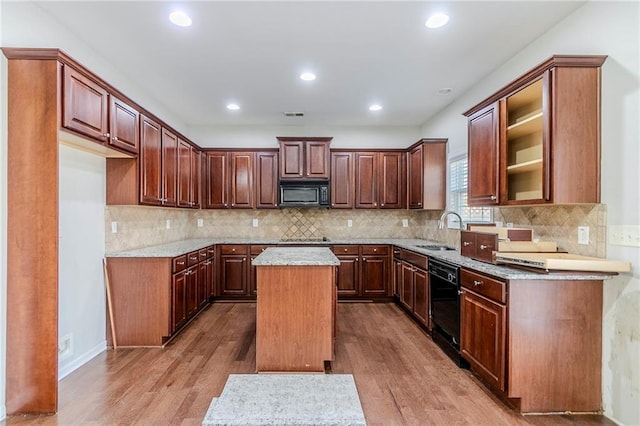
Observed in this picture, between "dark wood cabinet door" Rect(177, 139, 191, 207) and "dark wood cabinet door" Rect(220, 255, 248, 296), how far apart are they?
1.00m

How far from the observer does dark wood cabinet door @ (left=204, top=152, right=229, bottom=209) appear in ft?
16.8

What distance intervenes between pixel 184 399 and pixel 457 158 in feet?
12.7

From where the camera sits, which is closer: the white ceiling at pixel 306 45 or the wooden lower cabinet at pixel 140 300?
the white ceiling at pixel 306 45

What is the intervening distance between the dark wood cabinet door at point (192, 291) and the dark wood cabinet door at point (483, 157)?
313 cm

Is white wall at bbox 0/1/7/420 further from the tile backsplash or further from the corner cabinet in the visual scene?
the corner cabinet

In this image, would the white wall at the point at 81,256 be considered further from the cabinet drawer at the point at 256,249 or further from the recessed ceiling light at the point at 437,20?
the recessed ceiling light at the point at 437,20

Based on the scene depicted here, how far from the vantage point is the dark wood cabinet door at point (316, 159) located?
16.4ft

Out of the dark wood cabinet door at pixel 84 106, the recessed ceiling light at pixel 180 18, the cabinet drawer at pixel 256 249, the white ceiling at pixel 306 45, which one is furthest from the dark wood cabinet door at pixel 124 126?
the cabinet drawer at pixel 256 249

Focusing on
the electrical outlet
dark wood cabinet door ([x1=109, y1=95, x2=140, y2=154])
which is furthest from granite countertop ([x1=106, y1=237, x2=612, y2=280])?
dark wood cabinet door ([x1=109, y1=95, x2=140, y2=154])

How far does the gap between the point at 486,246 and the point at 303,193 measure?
116 inches

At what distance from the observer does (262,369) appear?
2.62 metres

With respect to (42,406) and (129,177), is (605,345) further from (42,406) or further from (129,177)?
(129,177)

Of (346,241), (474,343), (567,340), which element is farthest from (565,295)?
(346,241)

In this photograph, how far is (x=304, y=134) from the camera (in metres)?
5.46
